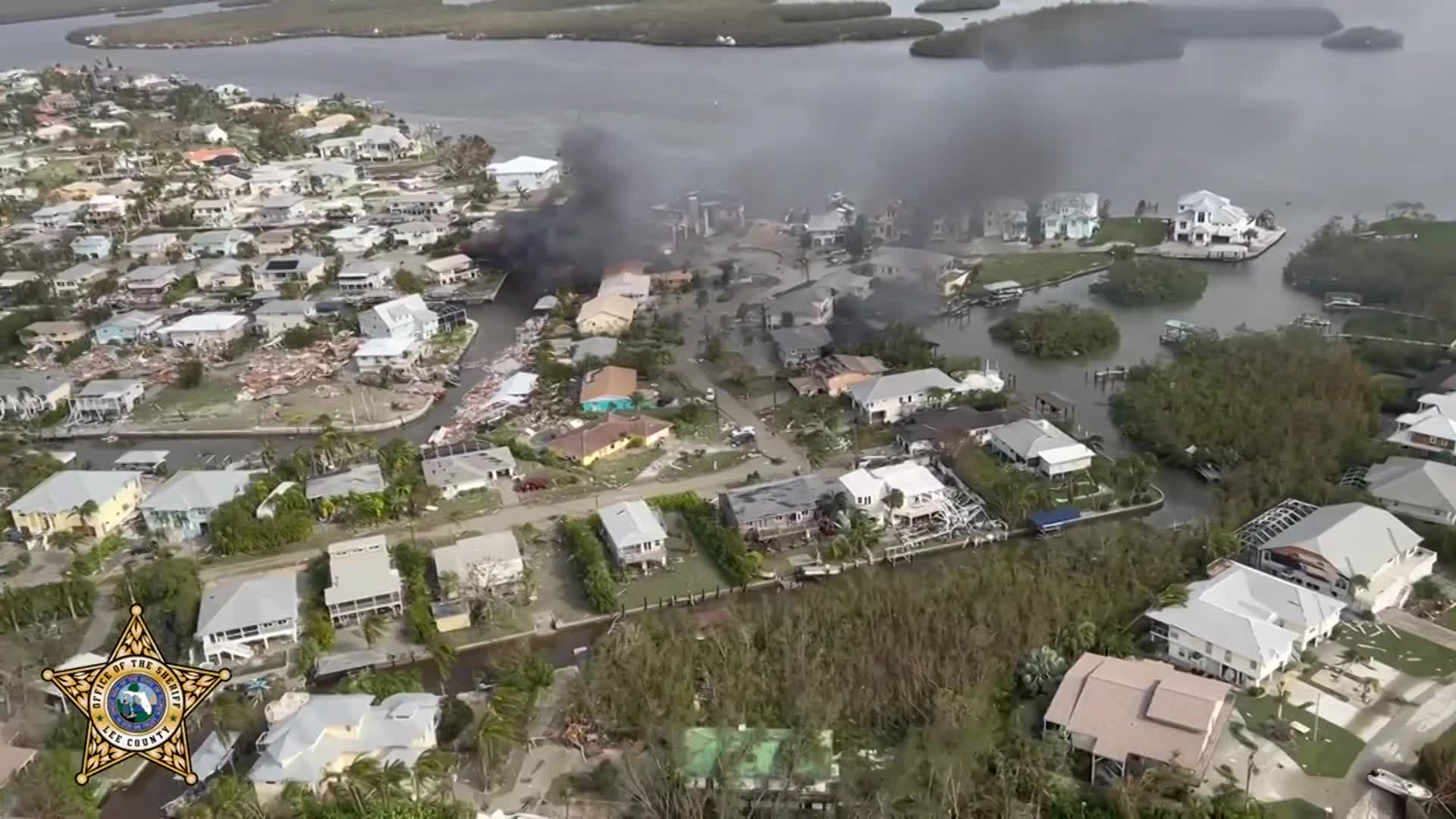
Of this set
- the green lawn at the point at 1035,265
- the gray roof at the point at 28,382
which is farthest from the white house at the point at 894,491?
the gray roof at the point at 28,382

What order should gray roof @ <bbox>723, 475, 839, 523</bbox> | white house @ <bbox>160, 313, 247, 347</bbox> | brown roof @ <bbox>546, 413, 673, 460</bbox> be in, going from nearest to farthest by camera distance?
gray roof @ <bbox>723, 475, 839, 523</bbox> < brown roof @ <bbox>546, 413, 673, 460</bbox> < white house @ <bbox>160, 313, 247, 347</bbox>

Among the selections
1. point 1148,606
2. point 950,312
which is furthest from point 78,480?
point 950,312

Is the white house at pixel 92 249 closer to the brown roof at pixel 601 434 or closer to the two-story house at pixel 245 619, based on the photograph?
the brown roof at pixel 601 434

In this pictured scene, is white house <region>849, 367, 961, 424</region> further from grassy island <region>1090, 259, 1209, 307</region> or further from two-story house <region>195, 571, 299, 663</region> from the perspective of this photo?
two-story house <region>195, 571, 299, 663</region>

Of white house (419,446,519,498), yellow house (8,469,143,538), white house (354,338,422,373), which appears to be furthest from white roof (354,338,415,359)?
yellow house (8,469,143,538)

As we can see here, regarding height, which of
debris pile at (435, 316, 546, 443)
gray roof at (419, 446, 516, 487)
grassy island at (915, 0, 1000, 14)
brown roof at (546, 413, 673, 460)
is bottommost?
debris pile at (435, 316, 546, 443)
